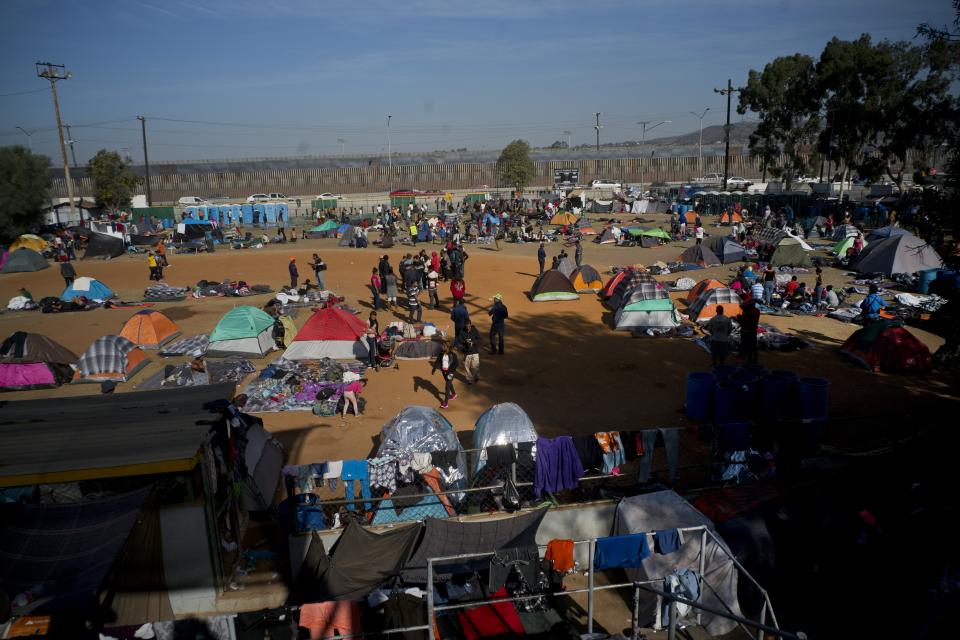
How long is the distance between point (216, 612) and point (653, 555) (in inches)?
197

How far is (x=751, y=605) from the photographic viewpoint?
6.74m

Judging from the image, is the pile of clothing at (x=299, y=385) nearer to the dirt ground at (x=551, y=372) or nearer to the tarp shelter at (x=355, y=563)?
the dirt ground at (x=551, y=372)

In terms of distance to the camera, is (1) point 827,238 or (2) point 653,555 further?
(1) point 827,238

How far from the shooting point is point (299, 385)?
1319cm

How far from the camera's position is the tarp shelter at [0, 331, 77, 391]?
1434 centimetres

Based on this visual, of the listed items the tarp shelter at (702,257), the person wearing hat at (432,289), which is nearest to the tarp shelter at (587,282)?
the person wearing hat at (432,289)

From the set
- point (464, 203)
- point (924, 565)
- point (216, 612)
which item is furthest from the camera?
point (464, 203)

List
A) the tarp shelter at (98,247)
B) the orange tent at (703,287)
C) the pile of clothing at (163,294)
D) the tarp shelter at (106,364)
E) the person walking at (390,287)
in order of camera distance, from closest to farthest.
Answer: the tarp shelter at (106,364)
the orange tent at (703,287)
the person walking at (390,287)
the pile of clothing at (163,294)
the tarp shelter at (98,247)

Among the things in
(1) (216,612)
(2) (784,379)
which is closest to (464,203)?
(2) (784,379)

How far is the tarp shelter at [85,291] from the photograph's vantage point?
71.7 feet

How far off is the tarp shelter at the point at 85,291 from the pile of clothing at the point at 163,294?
4.27ft

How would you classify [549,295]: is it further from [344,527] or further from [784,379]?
[344,527]

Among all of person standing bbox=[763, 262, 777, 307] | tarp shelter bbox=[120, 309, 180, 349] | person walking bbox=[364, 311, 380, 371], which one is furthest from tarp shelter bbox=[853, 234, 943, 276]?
tarp shelter bbox=[120, 309, 180, 349]

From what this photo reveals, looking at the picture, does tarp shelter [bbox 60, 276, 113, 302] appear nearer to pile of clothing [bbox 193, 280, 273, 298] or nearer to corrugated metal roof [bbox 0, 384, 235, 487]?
pile of clothing [bbox 193, 280, 273, 298]
